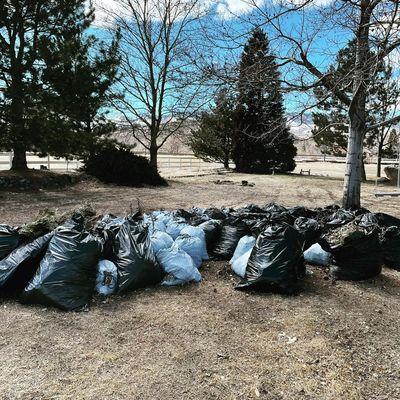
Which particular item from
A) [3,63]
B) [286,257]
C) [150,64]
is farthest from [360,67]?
[150,64]

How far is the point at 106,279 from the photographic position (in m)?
3.39

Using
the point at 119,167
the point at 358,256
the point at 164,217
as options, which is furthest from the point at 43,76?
the point at 358,256

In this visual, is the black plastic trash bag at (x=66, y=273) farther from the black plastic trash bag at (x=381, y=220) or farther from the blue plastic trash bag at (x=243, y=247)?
the black plastic trash bag at (x=381, y=220)

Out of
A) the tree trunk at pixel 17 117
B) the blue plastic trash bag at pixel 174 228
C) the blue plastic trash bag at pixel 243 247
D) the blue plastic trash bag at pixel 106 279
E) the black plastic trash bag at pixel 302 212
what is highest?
the tree trunk at pixel 17 117

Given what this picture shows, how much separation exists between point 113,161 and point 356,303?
423 inches

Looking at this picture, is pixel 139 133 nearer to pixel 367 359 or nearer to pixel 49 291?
pixel 49 291

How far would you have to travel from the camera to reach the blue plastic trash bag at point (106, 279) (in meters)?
3.35

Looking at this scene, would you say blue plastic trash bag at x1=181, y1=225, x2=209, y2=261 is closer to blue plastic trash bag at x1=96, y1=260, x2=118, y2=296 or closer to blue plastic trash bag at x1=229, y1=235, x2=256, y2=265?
blue plastic trash bag at x1=229, y1=235, x2=256, y2=265

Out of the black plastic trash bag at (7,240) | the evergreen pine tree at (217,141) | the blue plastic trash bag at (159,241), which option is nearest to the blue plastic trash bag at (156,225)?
the blue plastic trash bag at (159,241)

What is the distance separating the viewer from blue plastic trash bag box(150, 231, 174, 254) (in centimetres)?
383

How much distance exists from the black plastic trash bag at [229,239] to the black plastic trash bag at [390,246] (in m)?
1.54

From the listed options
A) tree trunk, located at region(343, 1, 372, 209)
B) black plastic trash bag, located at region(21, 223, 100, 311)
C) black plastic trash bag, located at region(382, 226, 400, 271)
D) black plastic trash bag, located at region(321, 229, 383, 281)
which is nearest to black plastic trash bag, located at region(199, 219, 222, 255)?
black plastic trash bag, located at region(321, 229, 383, 281)

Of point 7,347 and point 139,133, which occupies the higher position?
point 139,133

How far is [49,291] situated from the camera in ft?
10.1
